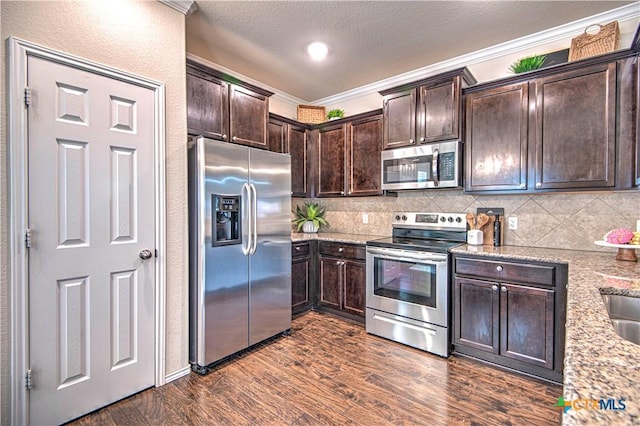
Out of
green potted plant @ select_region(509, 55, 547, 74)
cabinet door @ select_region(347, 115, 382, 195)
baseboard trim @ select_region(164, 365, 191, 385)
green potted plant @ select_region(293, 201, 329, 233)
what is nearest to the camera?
baseboard trim @ select_region(164, 365, 191, 385)

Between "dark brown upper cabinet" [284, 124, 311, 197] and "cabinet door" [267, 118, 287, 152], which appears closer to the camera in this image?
"cabinet door" [267, 118, 287, 152]

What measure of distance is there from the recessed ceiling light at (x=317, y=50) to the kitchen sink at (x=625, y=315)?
2839mm

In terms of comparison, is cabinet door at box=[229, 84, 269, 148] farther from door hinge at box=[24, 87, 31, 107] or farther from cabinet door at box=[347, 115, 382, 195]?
door hinge at box=[24, 87, 31, 107]

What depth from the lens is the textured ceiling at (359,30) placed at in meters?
2.39

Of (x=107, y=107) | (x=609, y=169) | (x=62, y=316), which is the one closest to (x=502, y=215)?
(x=609, y=169)

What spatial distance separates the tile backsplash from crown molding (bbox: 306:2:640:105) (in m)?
1.36

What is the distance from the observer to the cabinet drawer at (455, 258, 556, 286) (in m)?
2.23

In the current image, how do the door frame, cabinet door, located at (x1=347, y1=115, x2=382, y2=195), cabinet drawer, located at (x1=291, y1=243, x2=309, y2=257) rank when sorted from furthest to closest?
cabinet door, located at (x1=347, y1=115, x2=382, y2=195) → cabinet drawer, located at (x1=291, y1=243, x2=309, y2=257) → the door frame

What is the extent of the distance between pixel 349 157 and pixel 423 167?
1.02 meters

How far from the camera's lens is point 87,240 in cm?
193

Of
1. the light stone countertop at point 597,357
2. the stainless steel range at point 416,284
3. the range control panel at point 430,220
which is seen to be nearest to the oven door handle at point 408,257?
the stainless steel range at point 416,284

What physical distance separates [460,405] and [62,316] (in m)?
2.57

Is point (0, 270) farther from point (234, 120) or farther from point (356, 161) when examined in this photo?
point (356, 161)

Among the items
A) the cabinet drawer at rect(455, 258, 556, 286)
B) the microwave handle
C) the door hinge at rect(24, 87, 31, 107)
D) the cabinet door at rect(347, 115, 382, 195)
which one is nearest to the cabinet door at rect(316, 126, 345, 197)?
the cabinet door at rect(347, 115, 382, 195)
